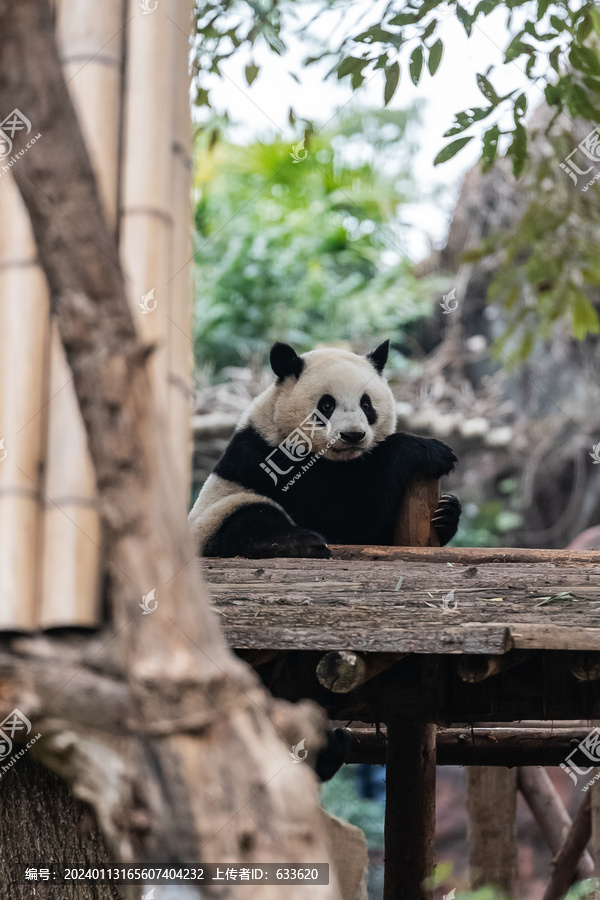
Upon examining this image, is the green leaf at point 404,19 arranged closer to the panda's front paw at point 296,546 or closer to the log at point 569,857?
the panda's front paw at point 296,546

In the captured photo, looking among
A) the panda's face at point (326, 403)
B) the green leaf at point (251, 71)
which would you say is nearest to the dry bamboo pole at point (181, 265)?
the panda's face at point (326, 403)

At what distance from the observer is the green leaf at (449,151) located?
425 cm

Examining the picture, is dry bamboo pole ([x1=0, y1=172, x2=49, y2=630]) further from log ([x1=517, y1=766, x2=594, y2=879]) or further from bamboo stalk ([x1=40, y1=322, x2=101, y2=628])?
log ([x1=517, y1=766, x2=594, y2=879])

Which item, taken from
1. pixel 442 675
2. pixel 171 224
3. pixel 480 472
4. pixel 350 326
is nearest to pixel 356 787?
pixel 480 472

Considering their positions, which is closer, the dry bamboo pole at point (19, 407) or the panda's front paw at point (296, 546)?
the dry bamboo pole at point (19, 407)

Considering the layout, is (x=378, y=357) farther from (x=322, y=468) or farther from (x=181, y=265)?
(x=181, y=265)

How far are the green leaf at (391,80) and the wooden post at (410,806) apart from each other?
9.79ft

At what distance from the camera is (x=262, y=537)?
164 inches

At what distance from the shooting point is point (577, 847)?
565cm

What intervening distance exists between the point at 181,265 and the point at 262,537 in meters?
1.99

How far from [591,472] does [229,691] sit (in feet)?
Answer: 39.4

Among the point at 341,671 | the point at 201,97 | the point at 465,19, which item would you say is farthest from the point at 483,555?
the point at 201,97

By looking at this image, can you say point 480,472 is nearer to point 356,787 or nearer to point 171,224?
point 356,787

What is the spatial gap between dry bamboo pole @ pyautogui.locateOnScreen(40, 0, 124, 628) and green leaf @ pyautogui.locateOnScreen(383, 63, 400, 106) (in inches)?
92.3
